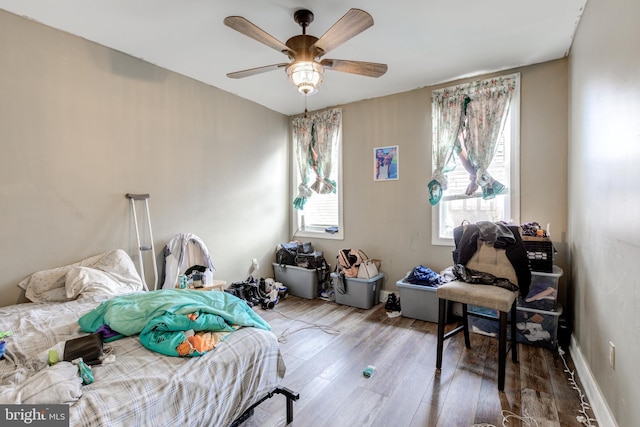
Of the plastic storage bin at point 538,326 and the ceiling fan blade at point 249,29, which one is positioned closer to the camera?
the ceiling fan blade at point 249,29

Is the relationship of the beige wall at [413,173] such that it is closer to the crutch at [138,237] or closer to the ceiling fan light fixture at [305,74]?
the ceiling fan light fixture at [305,74]

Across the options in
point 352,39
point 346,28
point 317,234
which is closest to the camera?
point 346,28

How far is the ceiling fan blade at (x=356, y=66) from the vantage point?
232 cm

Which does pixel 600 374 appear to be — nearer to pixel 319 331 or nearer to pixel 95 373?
pixel 319 331

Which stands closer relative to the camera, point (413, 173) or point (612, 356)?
point (612, 356)

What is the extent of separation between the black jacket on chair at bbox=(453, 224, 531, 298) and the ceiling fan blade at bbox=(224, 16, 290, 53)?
202cm

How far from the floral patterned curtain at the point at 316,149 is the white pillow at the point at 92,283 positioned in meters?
2.64

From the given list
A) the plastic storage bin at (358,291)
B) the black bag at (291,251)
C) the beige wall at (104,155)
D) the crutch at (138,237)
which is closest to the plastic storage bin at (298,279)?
the black bag at (291,251)

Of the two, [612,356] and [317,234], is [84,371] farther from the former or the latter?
[317,234]

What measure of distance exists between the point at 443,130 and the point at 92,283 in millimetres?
3690

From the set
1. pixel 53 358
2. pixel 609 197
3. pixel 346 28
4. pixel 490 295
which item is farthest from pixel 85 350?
pixel 609 197

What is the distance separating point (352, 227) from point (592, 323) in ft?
8.88

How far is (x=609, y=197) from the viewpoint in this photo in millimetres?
1700

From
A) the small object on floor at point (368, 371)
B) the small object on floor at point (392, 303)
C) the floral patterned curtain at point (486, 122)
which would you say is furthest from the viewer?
the small object on floor at point (392, 303)
